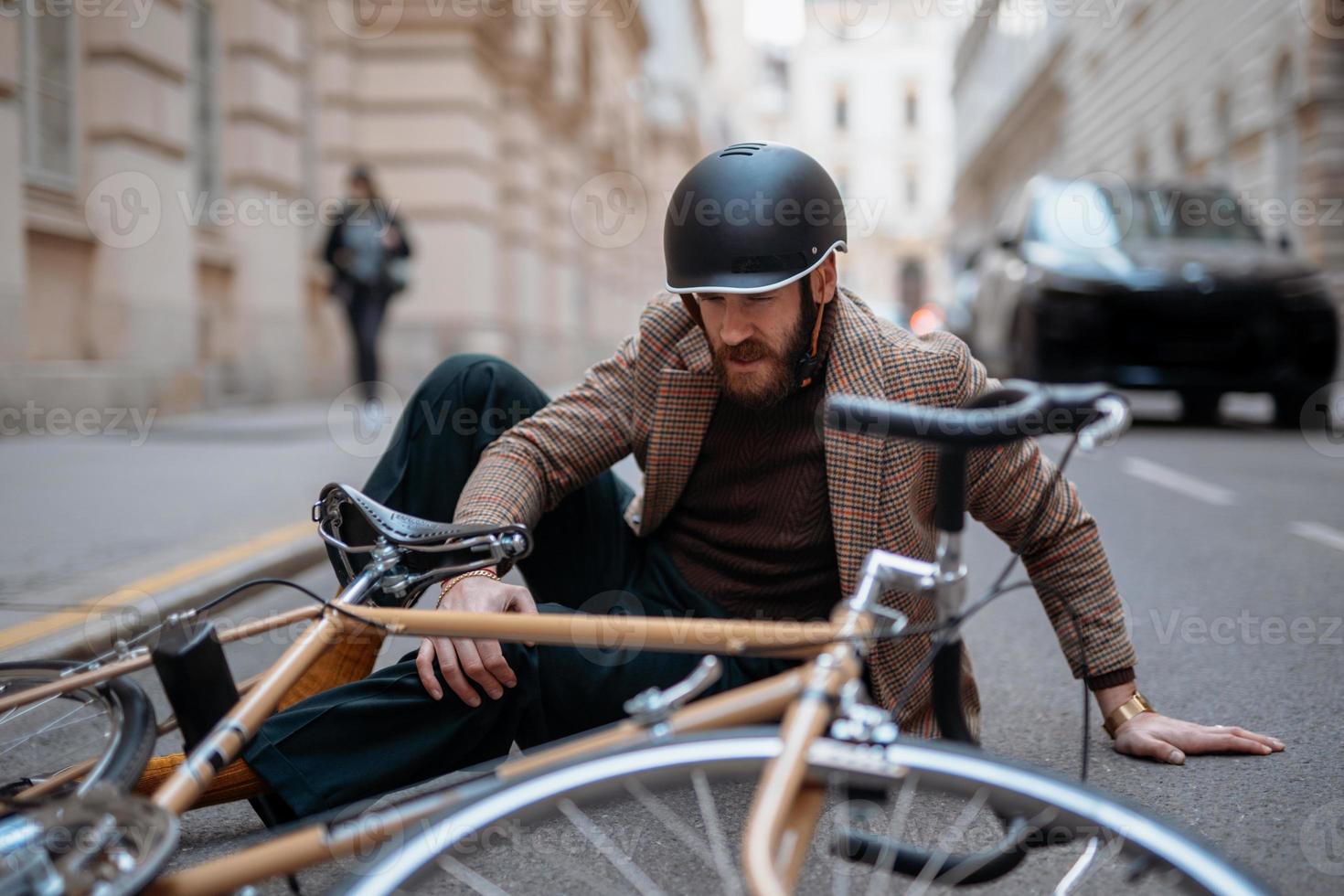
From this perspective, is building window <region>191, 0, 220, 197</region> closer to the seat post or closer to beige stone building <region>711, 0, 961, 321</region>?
the seat post

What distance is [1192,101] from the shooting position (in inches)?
891

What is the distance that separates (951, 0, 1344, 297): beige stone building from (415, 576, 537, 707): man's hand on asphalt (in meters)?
10.2

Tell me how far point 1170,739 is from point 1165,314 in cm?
702

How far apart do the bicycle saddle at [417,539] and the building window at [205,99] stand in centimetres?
1049

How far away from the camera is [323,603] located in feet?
5.55

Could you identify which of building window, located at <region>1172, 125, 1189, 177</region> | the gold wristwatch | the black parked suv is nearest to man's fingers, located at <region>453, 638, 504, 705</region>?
the gold wristwatch

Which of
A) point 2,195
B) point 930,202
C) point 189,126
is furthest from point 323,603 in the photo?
point 930,202

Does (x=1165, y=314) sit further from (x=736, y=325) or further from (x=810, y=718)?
(x=810, y=718)

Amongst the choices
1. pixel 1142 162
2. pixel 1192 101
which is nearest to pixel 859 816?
pixel 1192 101

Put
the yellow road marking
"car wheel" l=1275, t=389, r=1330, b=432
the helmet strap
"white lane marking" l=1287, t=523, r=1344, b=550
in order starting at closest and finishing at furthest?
the helmet strap < the yellow road marking < "white lane marking" l=1287, t=523, r=1344, b=550 < "car wheel" l=1275, t=389, r=1330, b=432

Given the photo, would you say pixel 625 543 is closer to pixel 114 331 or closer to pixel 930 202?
pixel 114 331

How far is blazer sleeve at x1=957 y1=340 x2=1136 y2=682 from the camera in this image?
222 cm

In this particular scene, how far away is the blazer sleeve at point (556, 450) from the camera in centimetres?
229

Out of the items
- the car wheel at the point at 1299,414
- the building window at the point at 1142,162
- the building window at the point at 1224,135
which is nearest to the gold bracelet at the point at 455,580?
the car wheel at the point at 1299,414
